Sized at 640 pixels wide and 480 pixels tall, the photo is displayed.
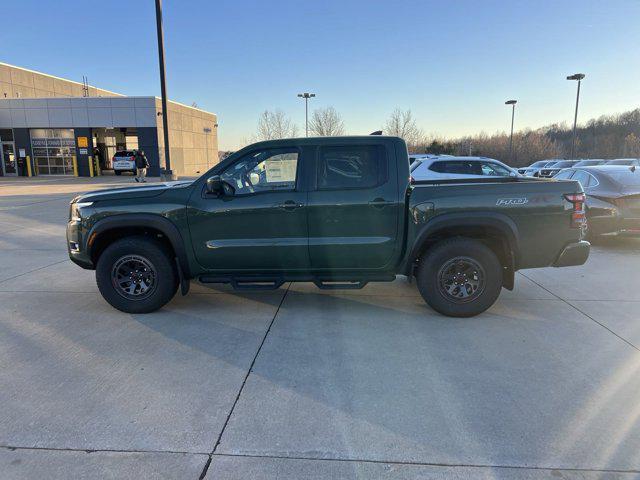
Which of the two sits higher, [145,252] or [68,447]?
[145,252]

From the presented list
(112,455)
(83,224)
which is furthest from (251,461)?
(83,224)

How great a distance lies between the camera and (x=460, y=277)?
15.6 ft

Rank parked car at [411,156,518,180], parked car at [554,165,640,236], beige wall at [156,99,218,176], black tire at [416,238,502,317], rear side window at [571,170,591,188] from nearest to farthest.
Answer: black tire at [416,238,502,317]
parked car at [554,165,640,236]
rear side window at [571,170,591,188]
parked car at [411,156,518,180]
beige wall at [156,99,218,176]

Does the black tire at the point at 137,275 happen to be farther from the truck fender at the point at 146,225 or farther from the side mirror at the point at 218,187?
the side mirror at the point at 218,187

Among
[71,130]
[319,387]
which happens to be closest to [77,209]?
[319,387]

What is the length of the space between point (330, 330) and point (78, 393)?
2.23 meters

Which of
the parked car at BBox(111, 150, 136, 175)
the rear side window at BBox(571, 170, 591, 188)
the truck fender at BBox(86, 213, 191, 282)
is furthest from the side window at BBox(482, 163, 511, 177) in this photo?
the parked car at BBox(111, 150, 136, 175)

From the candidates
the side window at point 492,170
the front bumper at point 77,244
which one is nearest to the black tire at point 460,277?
the front bumper at point 77,244

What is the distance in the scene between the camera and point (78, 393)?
3.29m

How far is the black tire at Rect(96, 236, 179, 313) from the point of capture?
4.80m

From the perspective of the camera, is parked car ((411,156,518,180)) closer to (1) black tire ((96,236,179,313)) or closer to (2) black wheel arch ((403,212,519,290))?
(2) black wheel arch ((403,212,519,290))

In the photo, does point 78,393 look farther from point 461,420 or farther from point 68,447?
point 461,420

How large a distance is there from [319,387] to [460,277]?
217 cm

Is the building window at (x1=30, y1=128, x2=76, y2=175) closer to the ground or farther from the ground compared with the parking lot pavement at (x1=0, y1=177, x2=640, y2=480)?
farther from the ground
